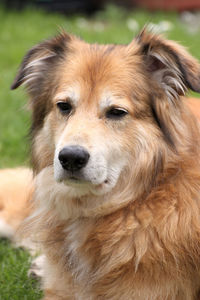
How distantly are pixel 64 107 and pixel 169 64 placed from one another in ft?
2.42

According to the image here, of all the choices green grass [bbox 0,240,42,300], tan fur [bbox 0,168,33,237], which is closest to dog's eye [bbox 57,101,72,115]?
green grass [bbox 0,240,42,300]

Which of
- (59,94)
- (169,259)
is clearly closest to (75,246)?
(169,259)

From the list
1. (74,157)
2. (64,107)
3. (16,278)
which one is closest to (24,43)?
(16,278)

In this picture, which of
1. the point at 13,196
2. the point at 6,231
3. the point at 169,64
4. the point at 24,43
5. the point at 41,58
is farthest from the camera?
the point at 24,43

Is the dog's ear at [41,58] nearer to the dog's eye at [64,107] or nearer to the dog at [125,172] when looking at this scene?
the dog at [125,172]

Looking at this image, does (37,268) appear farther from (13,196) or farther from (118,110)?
(118,110)

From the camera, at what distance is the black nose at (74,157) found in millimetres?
3242

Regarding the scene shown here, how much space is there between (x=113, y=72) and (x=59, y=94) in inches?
15.2

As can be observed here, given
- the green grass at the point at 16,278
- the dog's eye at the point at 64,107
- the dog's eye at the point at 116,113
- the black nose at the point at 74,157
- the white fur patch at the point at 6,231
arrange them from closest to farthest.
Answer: the black nose at the point at 74,157 < the dog's eye at the point at 116,113 < the dog's eye at the point at 64,107 < the green grass at the point at 16,278 < the white fur patch at the point at 6,231

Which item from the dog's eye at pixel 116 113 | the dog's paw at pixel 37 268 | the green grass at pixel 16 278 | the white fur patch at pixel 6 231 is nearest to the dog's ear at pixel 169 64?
the dog's eye at pixel 116 113

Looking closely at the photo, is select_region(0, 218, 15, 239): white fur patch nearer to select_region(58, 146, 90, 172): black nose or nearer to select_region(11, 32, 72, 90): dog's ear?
select_region(11, 32, 72, 90): dog's ear

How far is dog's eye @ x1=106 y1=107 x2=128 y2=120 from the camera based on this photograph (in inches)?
138

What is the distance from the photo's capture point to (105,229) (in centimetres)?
351

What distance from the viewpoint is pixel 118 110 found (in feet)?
11.5
